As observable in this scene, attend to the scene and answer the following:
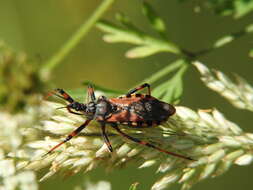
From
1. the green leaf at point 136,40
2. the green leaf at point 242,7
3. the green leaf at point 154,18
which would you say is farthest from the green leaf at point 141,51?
the green leaf at point 242,7

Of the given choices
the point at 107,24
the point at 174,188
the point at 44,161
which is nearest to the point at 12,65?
the point at 44,161

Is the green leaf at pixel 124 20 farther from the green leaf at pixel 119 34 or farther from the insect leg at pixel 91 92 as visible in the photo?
the insect leg at pixel 91 92

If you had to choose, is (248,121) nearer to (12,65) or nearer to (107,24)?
(107,24)

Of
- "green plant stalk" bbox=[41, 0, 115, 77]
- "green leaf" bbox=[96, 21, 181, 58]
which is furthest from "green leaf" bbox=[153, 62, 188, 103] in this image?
"green plant stalk" bbox=[41, 0, 115, 77]

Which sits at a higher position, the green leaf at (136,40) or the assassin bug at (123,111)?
the green leaf at (136,40)

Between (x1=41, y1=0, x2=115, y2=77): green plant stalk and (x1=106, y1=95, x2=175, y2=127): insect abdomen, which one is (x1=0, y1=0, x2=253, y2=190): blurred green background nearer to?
(x1=106, y1=95, x2=175, y2=127): insect abdomen

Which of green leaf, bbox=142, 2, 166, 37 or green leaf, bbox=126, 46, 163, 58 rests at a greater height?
green leaf, bbox=142, 2, 166, 37
